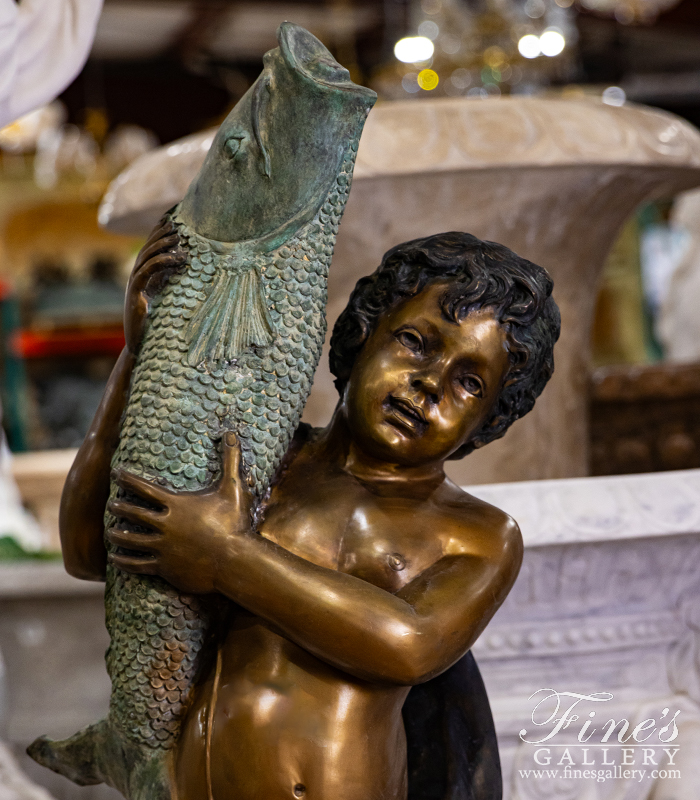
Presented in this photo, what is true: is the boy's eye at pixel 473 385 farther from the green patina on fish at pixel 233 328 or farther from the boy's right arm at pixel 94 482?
the boy's right arm at pixel 94 482

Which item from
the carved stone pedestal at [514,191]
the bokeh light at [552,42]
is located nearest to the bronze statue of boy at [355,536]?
the carved stone pedestal at [514,191]

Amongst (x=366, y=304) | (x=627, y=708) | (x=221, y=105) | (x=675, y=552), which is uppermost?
(x=366, y=304)

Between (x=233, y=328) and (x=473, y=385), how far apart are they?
0.71ft

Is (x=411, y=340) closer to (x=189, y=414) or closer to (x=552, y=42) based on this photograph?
(x=189, y=414)

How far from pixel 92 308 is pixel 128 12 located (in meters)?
2.73

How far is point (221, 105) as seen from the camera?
6641 millimetres

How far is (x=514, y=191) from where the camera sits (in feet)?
5.12

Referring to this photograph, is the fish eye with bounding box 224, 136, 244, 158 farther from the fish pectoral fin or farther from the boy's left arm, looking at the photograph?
the boy's left arm

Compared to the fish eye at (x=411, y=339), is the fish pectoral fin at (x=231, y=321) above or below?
above

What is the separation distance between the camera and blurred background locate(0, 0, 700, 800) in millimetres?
1965

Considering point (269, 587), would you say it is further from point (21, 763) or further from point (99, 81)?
point (99, 81)

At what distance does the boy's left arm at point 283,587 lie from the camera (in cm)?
75

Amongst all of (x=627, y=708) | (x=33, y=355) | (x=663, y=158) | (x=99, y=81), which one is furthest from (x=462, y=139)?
(x=33, y=355)

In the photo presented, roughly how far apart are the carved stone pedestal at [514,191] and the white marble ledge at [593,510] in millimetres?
448
